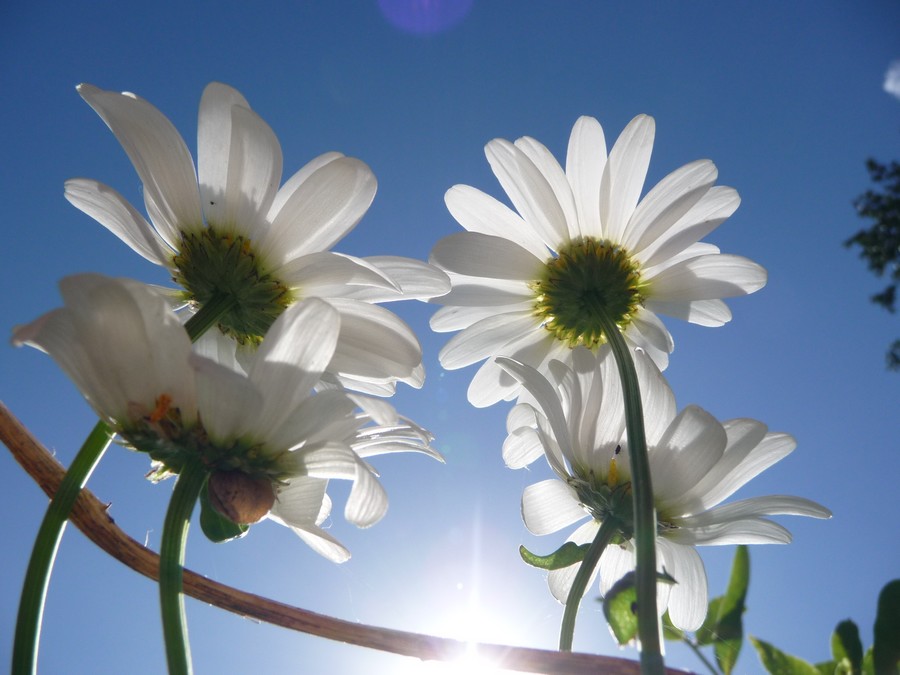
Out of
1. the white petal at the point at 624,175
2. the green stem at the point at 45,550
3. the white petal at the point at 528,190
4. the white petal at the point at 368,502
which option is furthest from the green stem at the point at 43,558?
the white petal at the point at 624,175

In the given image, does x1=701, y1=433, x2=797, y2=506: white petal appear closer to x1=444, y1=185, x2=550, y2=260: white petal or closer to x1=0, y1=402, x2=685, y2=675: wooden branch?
x1=0, y1=402, x2=685, y2=675: wooden branch

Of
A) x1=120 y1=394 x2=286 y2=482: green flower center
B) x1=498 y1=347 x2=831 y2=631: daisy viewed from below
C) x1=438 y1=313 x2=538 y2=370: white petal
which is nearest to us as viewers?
x1=120 y1=394 x2=286 y2=482: green flower center

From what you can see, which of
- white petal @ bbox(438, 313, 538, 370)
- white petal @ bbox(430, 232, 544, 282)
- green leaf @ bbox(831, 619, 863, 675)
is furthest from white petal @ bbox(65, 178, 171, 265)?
green leaf @ bbox(831, 619, 863, 675)

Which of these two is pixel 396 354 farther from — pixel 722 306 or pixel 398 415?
pixel 722 306

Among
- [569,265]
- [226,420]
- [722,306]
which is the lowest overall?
[226,420]

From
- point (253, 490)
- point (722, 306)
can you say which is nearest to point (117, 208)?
point (253, 490)

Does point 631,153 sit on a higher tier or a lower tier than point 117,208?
higher
